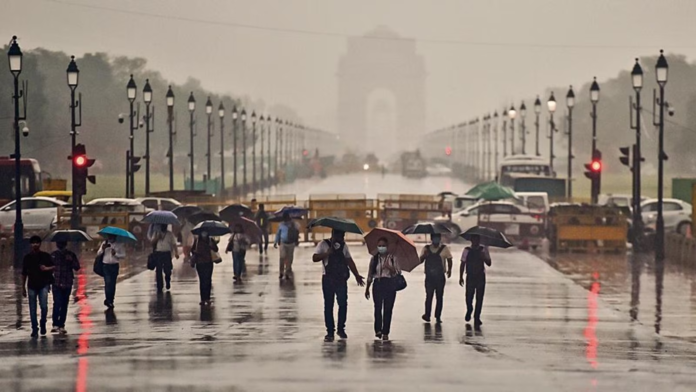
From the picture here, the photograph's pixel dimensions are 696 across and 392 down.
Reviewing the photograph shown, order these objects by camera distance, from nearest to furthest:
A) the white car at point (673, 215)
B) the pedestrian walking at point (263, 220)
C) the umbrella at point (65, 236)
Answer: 1. the umbrella at point (65, 236)
2. the pedestrian walking at point (263, 220)
3. the white car at point (673, 215)

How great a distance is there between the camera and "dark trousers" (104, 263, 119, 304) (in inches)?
1112

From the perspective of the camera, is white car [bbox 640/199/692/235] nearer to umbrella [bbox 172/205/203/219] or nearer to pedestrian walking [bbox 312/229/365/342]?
umbrella [bbox 172/205/203/219]

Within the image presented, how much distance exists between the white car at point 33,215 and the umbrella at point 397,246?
29806 mm

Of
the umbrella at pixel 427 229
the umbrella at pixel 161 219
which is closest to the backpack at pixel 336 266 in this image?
the umbrella at pixel 427 229

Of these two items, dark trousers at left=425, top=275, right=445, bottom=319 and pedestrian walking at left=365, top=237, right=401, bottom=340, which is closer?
pedestrian walking at left=365, top=237, right=401, bottom=340

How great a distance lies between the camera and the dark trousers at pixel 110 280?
28234 millimetres

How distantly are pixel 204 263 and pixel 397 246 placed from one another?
21.6 ft

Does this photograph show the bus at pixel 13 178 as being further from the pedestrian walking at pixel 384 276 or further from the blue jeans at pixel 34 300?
the pedestrian walking at pixel 384 276

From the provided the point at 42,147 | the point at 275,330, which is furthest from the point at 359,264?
the point at 42,147

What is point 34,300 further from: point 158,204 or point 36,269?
point 158,204

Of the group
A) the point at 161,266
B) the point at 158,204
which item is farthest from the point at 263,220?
the point at 161,266

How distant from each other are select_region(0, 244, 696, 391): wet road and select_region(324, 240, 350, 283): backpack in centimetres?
95

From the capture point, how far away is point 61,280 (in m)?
24.2

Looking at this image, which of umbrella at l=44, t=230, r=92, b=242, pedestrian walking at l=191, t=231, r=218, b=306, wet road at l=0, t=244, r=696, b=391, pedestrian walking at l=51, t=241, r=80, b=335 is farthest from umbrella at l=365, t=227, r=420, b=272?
pedestrian walking at l=191, t=231, r=218, b=306
